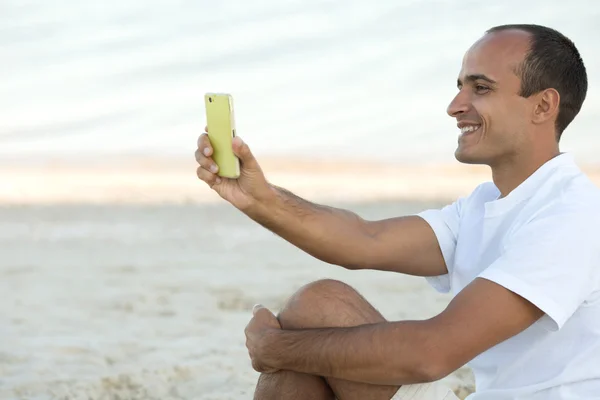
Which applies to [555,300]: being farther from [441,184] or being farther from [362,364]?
[441,184]

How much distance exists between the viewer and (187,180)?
21531 millimetres

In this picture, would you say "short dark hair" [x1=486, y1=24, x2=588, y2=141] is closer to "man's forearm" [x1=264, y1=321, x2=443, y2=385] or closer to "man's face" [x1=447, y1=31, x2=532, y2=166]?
"man's face" [x1=447, y1=31, x2=532, y2=166]

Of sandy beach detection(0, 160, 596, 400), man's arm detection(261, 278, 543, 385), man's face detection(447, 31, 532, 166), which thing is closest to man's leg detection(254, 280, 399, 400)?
man's arm detection(261, 278, 543, 385)

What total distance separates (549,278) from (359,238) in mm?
1045

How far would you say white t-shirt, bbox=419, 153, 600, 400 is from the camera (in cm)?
277

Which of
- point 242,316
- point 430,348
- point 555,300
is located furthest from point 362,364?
point 242,316

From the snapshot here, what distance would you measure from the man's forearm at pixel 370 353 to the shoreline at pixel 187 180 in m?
14.1

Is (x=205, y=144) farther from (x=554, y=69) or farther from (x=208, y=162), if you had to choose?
(x=554, y=69)

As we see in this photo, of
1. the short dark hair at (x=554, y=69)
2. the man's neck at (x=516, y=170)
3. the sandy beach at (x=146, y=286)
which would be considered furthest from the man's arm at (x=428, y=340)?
the sandy beach at (x=146, y=286)

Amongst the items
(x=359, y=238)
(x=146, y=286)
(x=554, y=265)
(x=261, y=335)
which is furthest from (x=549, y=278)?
(x=146, y=286)

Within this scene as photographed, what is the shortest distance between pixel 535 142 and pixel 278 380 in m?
1.13

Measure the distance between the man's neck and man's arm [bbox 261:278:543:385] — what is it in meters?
0.57

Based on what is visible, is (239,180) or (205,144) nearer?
(205,144)

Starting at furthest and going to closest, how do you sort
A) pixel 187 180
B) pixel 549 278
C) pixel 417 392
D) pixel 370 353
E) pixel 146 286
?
pixel 187 180
pixel 146 286
pixel 417 392
pixel 370 353
pixel 549 278
